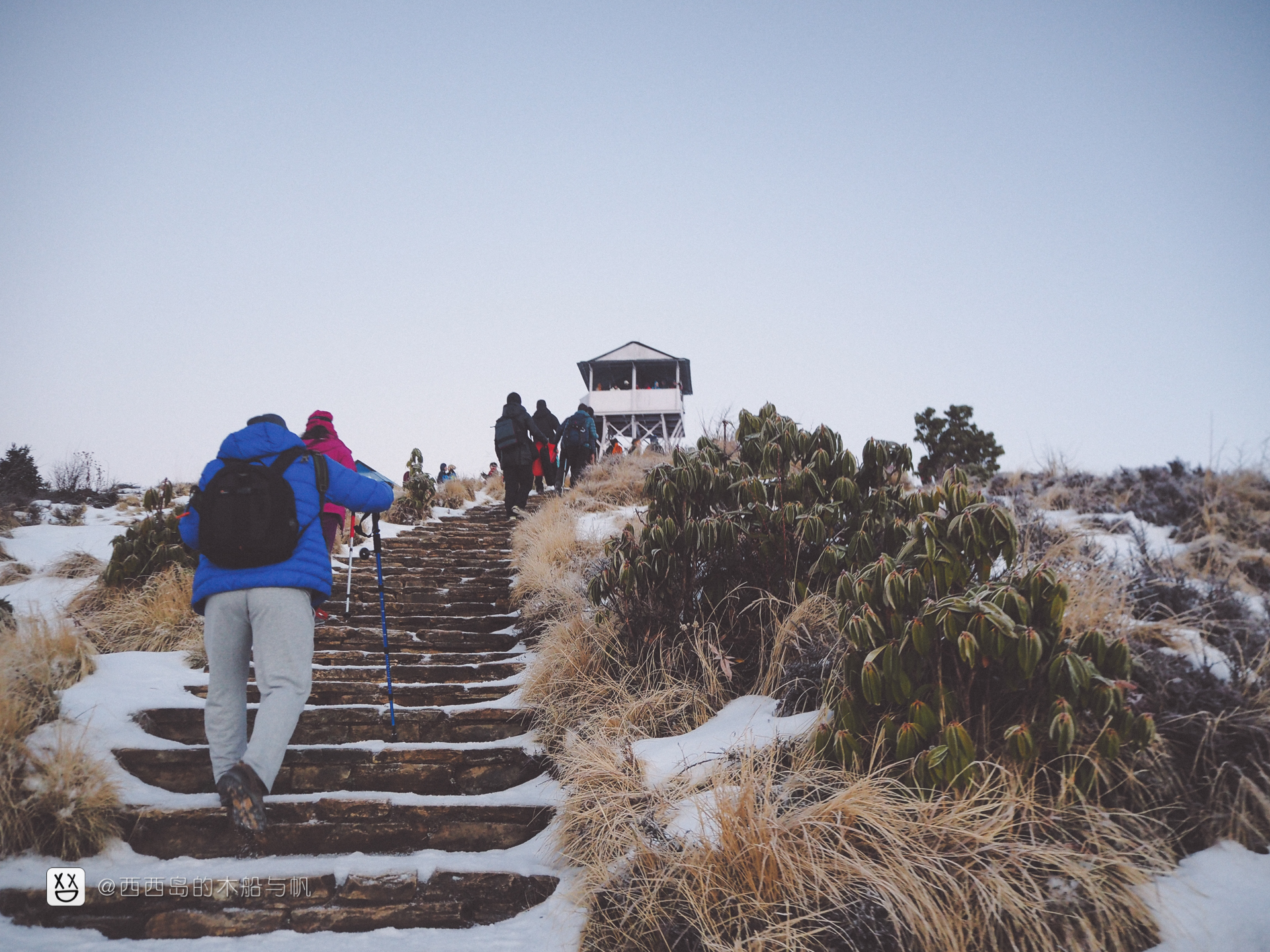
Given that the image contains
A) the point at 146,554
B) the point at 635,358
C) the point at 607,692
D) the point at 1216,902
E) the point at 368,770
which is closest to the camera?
the point at 1216,902

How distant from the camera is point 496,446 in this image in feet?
31.8

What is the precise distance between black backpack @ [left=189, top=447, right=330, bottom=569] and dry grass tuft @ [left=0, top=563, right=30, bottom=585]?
5830 millimetres

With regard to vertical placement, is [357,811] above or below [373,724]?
below

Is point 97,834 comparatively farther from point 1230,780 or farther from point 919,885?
point 1230,780

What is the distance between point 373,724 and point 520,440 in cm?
617

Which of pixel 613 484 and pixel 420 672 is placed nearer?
pixel 420 672

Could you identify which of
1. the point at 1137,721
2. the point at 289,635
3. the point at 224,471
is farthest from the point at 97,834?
the point at 1137,721

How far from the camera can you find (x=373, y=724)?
12.7ft

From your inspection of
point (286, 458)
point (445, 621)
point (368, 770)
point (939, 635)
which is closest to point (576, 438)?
point (445, 621)

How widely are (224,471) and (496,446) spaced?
7.02m

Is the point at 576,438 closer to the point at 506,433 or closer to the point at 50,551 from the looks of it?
the point at 506,433

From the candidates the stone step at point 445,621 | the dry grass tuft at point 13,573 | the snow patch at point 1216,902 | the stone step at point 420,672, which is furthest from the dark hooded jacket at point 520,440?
the snow patch at point 1216,902

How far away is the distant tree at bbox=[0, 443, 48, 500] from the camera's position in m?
11.0

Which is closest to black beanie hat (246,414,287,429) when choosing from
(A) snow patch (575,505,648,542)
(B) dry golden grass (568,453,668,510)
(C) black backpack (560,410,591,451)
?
(A) snow patch (575,505,648,542)
